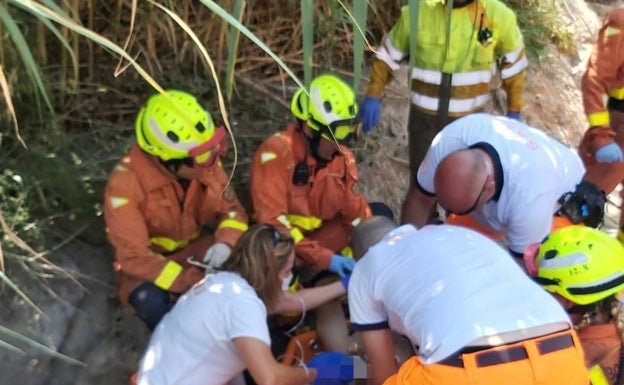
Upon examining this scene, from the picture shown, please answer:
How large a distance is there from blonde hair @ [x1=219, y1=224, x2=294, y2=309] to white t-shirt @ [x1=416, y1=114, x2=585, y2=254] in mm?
872

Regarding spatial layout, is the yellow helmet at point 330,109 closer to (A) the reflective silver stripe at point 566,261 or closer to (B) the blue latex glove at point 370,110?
(B) the blue latex glove at point 370,110

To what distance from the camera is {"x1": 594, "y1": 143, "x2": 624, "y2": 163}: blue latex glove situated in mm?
4082

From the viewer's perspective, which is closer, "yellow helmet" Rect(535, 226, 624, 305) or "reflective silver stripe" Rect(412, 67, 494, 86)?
"yellow helmet" Rect(535, 226, 624, 305)

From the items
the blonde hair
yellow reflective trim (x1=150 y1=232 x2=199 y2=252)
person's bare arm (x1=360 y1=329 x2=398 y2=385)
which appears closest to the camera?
person's bare arm (x1=360 y1=329 x2=398 y2=385)

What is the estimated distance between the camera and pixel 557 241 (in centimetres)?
273

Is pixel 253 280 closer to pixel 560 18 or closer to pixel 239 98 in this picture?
pixel 239 98

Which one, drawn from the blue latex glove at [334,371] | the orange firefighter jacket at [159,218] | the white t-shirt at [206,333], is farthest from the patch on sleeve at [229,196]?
the blue latex glove at [334,371]


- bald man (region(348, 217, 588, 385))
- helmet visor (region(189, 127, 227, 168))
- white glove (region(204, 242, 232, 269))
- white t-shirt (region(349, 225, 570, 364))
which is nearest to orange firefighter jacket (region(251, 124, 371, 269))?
white glove (region(204, 242, 232, 269))

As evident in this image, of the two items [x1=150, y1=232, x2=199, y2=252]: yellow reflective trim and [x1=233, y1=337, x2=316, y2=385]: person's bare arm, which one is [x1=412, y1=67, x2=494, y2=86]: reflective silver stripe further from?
[x1=233, y1=337, x2=316, y2=385]: person's bare arm

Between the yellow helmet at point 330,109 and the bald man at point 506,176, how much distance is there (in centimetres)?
40

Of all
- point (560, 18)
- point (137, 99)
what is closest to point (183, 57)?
point (137, 99)

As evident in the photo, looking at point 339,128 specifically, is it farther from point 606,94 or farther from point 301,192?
point 606,94

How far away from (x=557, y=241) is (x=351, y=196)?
4.36 ft

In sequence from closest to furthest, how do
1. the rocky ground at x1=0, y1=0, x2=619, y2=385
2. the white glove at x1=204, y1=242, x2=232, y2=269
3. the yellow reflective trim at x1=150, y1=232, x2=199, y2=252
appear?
the rocky ground at x1=0, y1=0, x2=619, y2=385, the white glove at x1=204, y1=242, x2=232, y2=269, the yellow reflective trim at x1=150, y1=232, x2=199, y2=252
